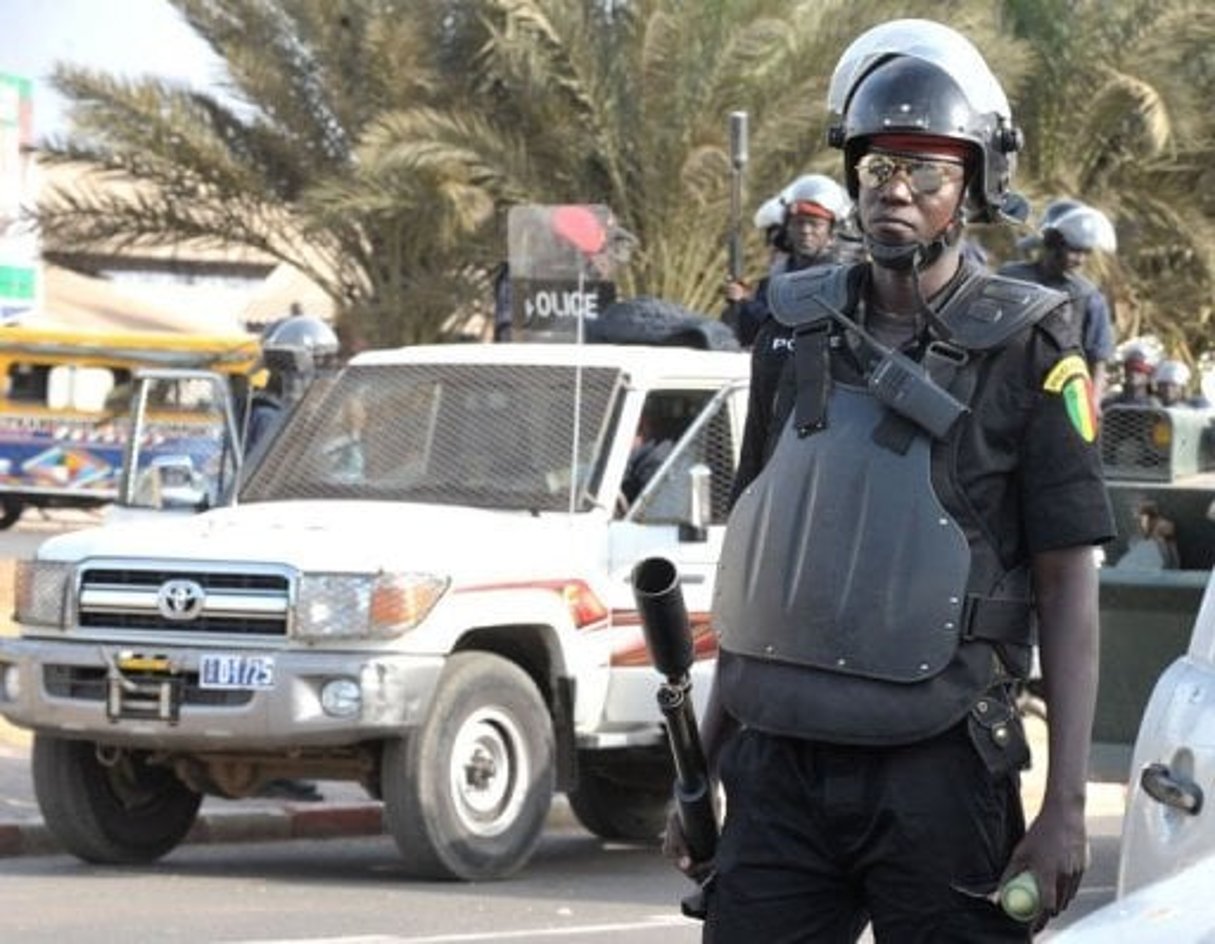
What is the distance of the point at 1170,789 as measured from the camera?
19.0 ft

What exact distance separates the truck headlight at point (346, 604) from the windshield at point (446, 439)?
46.4 inches

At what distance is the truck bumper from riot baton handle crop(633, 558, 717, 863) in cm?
580

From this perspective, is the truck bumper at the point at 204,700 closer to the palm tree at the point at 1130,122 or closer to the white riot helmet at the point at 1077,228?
the white riot helmet at the point at 1077,228

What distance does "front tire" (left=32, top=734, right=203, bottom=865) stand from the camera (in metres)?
11.2

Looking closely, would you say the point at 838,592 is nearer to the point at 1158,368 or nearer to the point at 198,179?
the point at 1158,368

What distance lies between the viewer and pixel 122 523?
457 inches

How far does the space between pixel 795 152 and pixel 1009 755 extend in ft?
69.5

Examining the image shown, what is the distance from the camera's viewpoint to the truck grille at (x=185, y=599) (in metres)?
10.6

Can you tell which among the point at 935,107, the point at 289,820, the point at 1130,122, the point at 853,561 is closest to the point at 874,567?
the point at 853,561

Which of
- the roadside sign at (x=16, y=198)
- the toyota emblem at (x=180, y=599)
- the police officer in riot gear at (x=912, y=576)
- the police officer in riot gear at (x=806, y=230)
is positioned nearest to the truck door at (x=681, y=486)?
the police officer in riot gear at (x=806, y=230)

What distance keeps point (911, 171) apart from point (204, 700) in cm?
634

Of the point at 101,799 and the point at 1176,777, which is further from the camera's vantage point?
the point at 101,799

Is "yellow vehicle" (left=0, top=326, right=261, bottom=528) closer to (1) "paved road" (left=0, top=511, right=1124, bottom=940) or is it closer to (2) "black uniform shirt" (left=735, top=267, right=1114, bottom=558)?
(1) "paved road" (left=0, top=511, right=1124, bottom=940)

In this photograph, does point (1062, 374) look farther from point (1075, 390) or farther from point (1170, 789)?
point (1170, 789)
